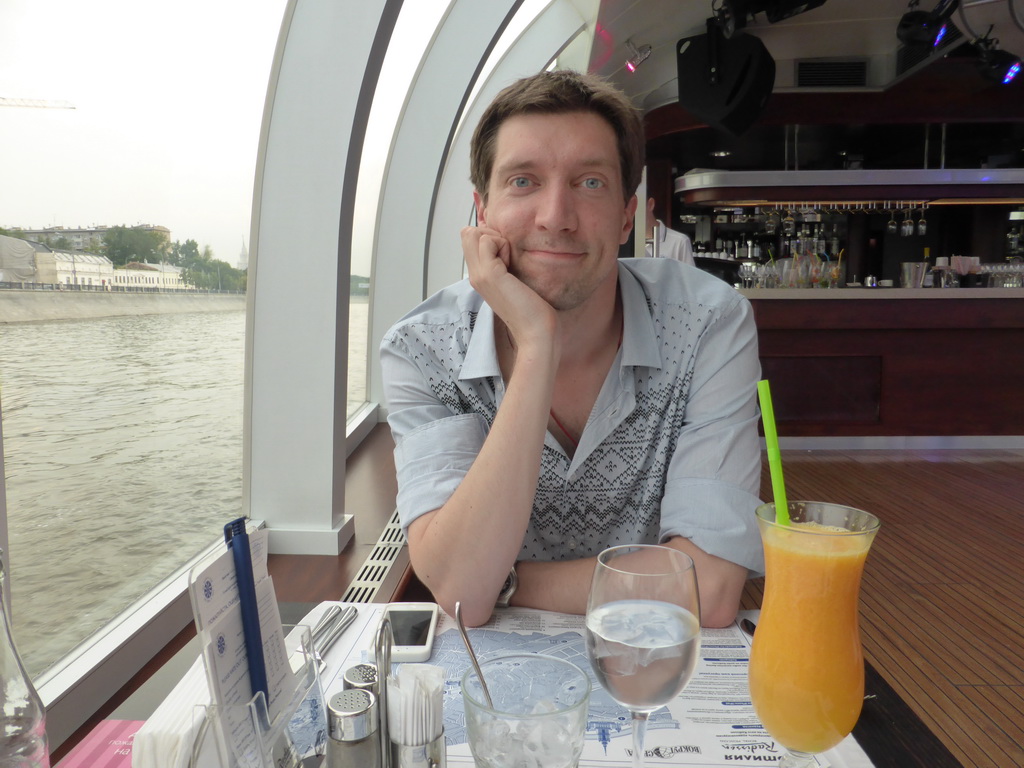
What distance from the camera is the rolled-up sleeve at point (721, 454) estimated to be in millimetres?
1360

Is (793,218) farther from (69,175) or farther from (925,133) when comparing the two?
(69,175)

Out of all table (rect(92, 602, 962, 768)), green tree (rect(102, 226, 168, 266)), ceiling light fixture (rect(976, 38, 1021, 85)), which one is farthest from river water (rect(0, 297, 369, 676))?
ceiling light fixture (rect(976, 38, 1021, 85))

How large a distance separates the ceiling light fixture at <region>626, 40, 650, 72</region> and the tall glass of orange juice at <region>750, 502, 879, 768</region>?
798 centimetres

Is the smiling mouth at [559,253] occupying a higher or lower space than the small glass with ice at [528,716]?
higher

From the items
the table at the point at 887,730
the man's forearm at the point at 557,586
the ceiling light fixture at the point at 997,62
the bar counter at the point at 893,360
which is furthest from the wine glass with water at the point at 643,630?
the ceiling light fixture at the point at 997,62

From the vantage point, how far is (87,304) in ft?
6.56

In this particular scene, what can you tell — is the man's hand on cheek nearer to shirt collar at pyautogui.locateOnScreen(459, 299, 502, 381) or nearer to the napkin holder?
shirt collar at pyautogui.locateOnScreen(459, 299, 502, 381)

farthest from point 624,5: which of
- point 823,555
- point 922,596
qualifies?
point 823,555

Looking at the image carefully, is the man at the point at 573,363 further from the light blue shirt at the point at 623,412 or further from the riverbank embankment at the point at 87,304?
the riverbank embankment at the point at 87,304

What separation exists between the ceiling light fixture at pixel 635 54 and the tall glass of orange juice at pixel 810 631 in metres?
7.98

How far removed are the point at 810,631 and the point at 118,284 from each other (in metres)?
2.10

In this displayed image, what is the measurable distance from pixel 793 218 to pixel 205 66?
839cm

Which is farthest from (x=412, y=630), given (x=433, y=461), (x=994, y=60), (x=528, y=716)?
(x=994, y=60)

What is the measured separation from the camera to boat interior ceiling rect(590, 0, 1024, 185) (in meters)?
7.04
